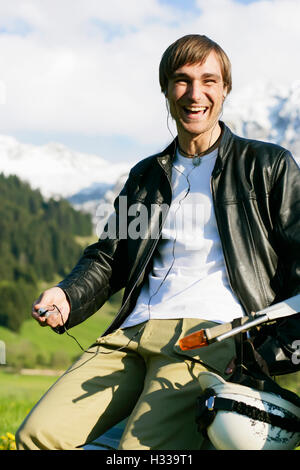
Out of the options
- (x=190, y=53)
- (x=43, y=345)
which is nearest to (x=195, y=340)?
(x=190, y=53)

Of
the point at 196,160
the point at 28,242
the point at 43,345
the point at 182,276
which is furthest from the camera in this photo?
the point at 28,242

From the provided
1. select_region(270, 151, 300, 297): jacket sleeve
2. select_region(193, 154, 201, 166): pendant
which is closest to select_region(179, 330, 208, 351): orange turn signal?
select_region(270, 151, 300, 297): jacket sleeve

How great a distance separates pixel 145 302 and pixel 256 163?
1201mm

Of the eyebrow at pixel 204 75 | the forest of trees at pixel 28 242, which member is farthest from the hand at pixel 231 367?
the forest of trees at pixel 28 242

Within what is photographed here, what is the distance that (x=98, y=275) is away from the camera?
15.8ft

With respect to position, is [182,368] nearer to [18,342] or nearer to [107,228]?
[107,228]

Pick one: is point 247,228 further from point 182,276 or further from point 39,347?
point 39,347

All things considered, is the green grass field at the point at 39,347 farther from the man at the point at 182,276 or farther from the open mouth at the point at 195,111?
the open mouth at the point at 195,111

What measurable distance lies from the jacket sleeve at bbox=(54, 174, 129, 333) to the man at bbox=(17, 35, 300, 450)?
0.01 m

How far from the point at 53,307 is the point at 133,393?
2.59 feet

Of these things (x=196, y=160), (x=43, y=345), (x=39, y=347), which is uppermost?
(x=196, y=160)

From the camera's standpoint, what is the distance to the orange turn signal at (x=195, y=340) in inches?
137

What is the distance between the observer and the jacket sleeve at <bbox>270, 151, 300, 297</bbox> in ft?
13.2
